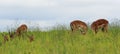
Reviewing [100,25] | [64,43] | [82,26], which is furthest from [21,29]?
[64,43]

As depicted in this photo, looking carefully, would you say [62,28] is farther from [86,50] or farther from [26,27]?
[86,50]

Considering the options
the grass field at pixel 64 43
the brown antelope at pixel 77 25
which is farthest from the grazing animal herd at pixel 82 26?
the grass field at pixel 64 43

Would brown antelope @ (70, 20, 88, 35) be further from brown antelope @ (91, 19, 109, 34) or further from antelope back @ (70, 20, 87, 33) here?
brown antelope @ (91, 19, 109, 34)

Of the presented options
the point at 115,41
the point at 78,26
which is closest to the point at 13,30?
the point at 78,26

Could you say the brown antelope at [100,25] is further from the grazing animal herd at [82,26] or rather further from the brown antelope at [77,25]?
the brown antelope at [77,25]

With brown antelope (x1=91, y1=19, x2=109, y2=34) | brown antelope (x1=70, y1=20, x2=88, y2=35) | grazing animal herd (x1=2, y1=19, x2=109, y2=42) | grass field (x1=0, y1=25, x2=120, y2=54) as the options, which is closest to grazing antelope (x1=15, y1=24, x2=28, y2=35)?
grazing animal herd (x1=2, y1=19, x2=109, y2=42)

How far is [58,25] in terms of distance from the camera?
1547cm

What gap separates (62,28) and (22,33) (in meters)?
1.68

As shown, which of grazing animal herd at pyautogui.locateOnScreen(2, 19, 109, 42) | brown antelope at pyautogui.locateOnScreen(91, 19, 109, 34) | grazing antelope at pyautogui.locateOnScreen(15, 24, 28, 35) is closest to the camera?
grazing antelope at pyautogui.locateOnScreen(15, 24, 28, 35)

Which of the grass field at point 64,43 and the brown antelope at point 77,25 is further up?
the brown antelope at point 77,25

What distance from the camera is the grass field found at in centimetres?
973

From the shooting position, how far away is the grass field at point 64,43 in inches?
383

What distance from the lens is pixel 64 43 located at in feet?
37.3

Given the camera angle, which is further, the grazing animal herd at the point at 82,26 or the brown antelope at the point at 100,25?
the brown antelope at the point at 100,25
